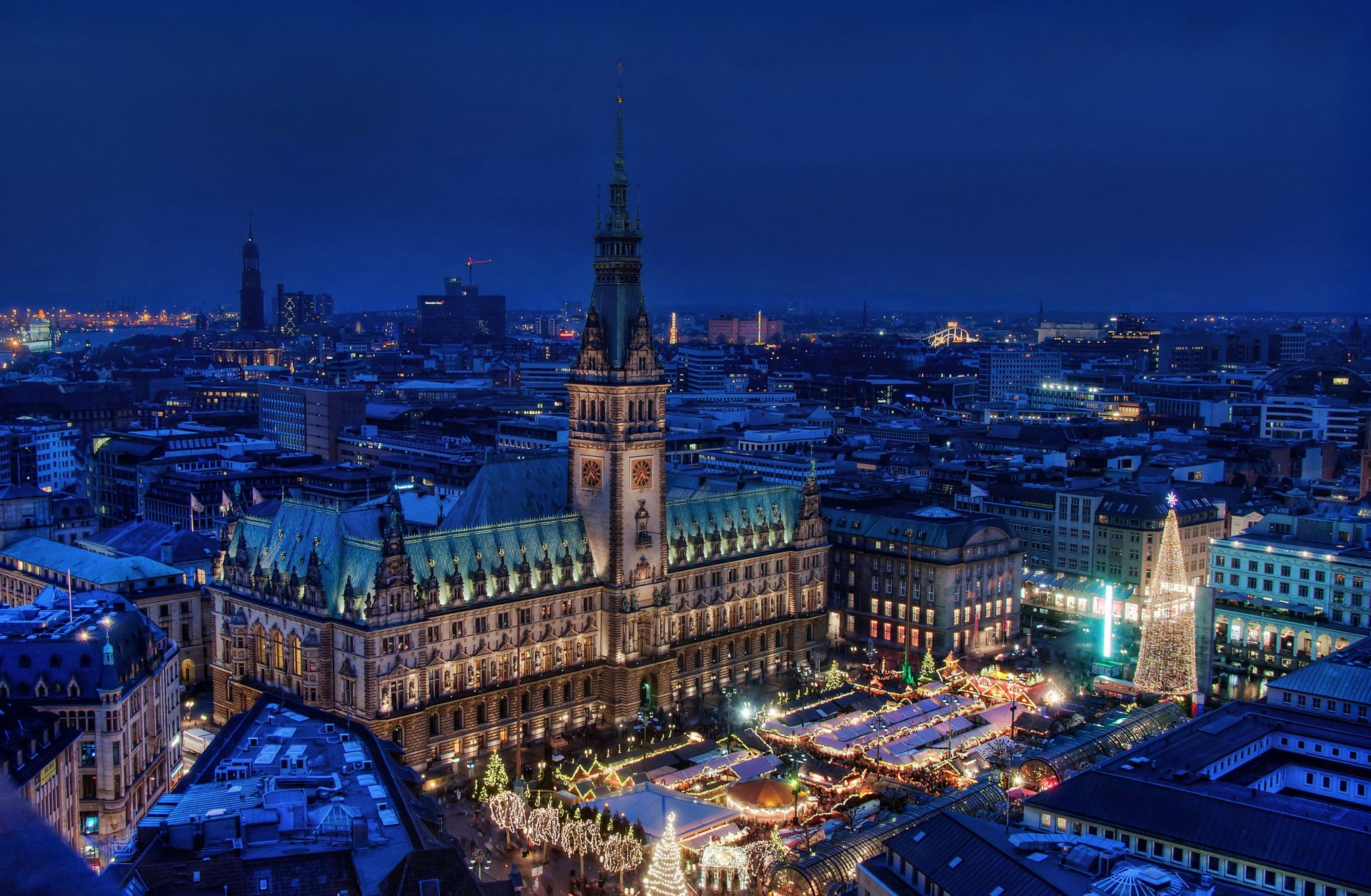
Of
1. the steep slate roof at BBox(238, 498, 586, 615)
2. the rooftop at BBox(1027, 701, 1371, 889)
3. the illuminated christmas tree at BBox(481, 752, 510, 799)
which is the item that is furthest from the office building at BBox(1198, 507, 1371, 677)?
the illuminated christmas tree at BBox(481, 752, 510, 799)

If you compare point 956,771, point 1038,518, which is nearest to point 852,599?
point 1038,518

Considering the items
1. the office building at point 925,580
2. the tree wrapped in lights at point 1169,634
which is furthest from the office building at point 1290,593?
the office building at point 925,580

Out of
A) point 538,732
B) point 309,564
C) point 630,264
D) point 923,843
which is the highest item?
point 630,264

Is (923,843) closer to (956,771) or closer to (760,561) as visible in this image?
(956,771)

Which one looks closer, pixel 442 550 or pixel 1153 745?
pixel 1153 745

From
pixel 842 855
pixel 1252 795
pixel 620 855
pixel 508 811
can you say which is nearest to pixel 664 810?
pixel 620 855

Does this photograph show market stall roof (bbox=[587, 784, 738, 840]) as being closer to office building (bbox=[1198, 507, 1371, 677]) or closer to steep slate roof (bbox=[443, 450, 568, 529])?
steep slate roof (bbox=[443, 450, 568, 529])

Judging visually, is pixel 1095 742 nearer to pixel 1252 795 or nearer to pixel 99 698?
pixel 1252 795
